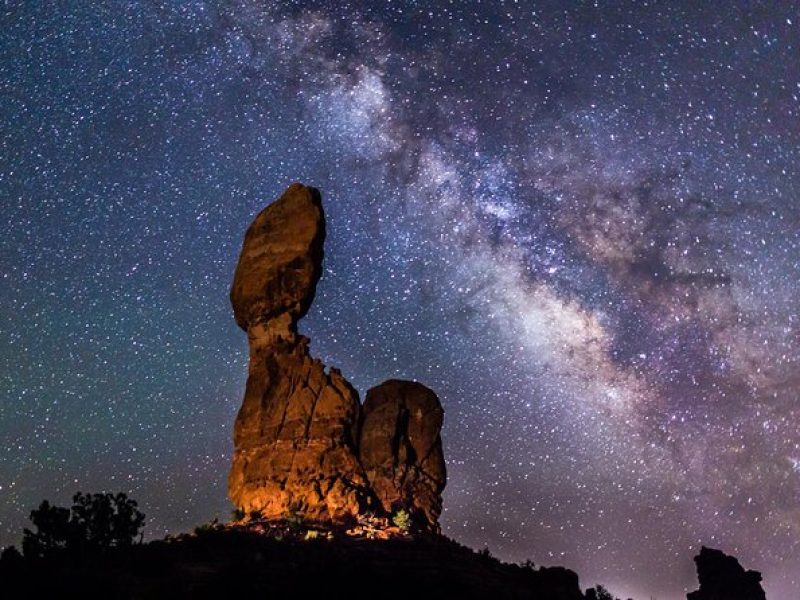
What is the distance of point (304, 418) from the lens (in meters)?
38.8

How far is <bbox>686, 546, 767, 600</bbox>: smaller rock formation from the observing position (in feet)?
220

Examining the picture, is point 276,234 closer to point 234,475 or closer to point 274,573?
point 234,475

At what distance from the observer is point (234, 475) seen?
128 feet

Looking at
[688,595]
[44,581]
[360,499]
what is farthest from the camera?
[688,595]

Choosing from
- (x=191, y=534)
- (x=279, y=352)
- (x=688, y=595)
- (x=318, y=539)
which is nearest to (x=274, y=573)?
(x=318, y=539)

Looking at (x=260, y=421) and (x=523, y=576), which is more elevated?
(x=260, y=421)

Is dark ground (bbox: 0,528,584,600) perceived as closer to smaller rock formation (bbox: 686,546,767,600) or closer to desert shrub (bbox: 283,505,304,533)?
desert shrub (bbox: 283,505,304,533)

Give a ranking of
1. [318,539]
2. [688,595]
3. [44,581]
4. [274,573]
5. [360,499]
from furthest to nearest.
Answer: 1. [688,595]
2. [360,499]
3. [318,539]
4. [274,573]
5. [44,581]

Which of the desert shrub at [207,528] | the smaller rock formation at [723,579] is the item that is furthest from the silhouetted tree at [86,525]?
the smaller rock formation at [723,579]

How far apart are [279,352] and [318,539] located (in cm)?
1392

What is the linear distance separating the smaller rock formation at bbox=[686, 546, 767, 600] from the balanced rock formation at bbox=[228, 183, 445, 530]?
4179cm


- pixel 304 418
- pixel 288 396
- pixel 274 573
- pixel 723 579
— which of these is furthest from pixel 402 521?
pixel 723 579

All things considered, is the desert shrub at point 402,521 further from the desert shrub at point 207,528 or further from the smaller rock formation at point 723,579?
the smaller rock formation at point 723,579

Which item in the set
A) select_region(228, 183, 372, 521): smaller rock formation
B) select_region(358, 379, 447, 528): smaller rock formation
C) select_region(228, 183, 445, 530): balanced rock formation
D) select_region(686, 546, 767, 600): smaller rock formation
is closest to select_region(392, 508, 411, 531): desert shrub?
select_region(228, 183, 445, 530): balanced rock formation
